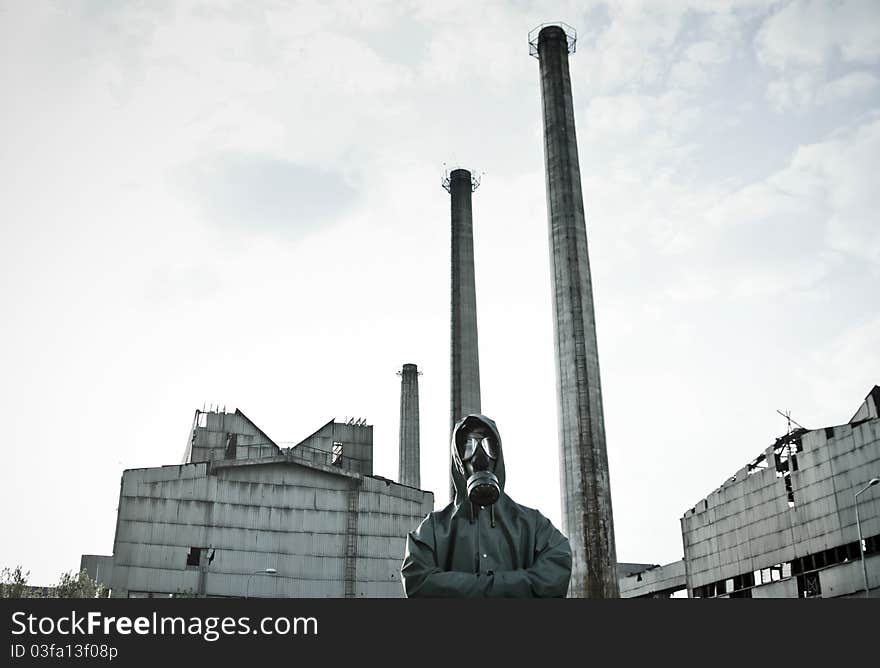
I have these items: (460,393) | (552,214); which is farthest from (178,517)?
(552,214)

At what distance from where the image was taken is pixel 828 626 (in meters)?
4.56

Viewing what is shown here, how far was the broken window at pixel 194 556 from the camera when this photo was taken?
137ft

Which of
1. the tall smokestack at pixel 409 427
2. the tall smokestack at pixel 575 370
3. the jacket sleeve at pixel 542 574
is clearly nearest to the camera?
the jacket sleeve at pixel 542 574

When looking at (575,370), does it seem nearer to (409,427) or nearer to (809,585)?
(809,585)

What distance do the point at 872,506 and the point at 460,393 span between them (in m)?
23.6

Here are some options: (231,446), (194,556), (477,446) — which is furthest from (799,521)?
(477,446)

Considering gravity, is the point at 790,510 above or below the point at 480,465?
above

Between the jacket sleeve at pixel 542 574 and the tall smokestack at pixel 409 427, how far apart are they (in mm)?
58971

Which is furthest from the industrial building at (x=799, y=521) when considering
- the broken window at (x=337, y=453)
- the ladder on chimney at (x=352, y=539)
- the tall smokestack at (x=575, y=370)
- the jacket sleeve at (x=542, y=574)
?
the jacket sleeve at (x=542, y=574)

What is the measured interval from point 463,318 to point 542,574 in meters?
→ 43.9

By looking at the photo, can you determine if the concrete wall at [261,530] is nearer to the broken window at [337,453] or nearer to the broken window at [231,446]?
the broken window at [231,446]

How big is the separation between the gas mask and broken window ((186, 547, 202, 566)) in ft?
127

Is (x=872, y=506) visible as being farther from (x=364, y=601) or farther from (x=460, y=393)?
(x=364, y=601)

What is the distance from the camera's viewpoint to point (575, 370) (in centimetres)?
3659
